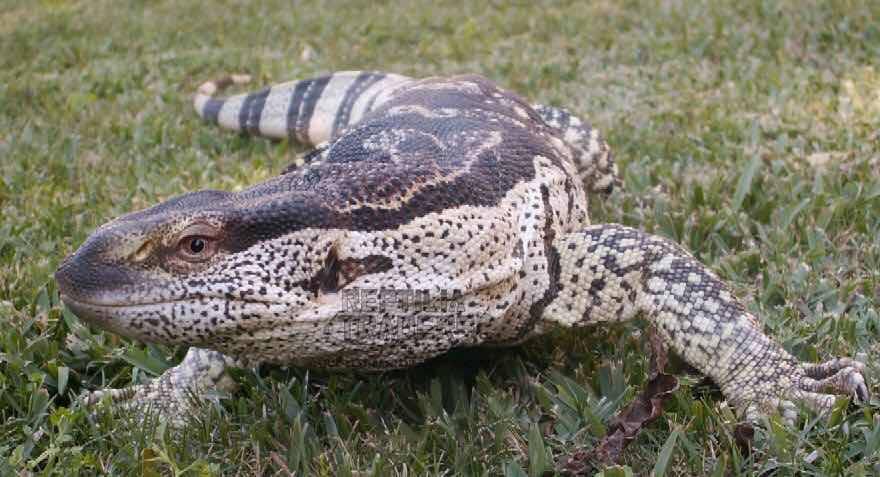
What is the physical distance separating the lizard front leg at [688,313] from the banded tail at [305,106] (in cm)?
252

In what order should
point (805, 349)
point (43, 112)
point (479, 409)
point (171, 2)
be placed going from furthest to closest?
point (171, 2) < point (43, 112) < point (805, 349) < point (479, 409)

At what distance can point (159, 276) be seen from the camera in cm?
248

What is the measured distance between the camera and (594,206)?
4.75 meters

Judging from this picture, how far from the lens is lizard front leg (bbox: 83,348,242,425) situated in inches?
125

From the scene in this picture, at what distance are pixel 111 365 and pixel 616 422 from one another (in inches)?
77.5

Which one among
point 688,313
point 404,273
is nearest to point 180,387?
point 404,273

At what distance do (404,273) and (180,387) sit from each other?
45.6 inches

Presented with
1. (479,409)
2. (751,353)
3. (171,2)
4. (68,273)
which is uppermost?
(68,273)

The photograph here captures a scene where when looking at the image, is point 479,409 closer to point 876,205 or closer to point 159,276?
point 159,276

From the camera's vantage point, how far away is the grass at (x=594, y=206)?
8.99 ft

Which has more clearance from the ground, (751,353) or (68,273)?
(68,273)

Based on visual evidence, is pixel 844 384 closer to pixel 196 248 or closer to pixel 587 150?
pixel 196 248

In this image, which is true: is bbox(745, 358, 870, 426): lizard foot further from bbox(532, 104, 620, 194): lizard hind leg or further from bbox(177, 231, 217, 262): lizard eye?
bbox(532, 104, 620, 194): lizard hind leg

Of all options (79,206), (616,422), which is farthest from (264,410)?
(79,206)
